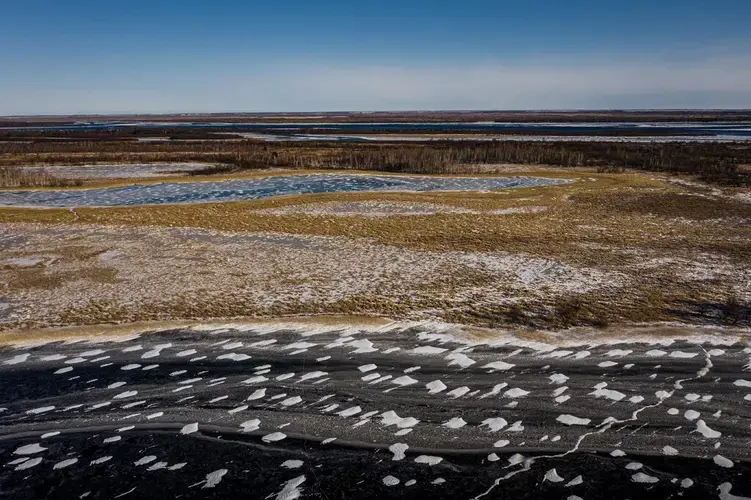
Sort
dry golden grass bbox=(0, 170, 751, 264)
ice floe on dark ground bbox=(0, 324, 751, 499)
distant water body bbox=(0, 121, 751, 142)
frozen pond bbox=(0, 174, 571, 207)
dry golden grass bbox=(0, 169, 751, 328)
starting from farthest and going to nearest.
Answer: distant water body bbox=(0, 121, 751, 142) < frozen pond bbox=(0, 174, 571, 207) < dry golden grass bbox=(0, 170, 751, 264) < dry golden grass bbox=(0, 169, 751, 328) < ice floe on dark ground bbox=(0, 324, 751, 499)

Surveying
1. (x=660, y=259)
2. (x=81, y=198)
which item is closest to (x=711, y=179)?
(x=660, y=259)

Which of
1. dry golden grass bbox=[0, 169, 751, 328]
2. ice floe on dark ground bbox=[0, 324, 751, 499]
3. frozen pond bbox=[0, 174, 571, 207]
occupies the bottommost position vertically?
ice floe on dark ground bbox=[0, 324, 751, 499]

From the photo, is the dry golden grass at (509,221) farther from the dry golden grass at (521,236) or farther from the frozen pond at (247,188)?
the frozen pond at (247,188)

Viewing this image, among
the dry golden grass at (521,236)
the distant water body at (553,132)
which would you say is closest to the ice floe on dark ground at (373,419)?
the dry golden grass at (521,236)

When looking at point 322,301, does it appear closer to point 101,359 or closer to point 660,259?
point 101,359

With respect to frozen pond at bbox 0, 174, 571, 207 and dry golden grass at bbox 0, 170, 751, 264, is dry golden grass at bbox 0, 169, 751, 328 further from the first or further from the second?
frozen pond at bbox 0, 174, 571, 207

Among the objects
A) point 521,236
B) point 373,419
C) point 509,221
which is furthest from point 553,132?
point 373,419

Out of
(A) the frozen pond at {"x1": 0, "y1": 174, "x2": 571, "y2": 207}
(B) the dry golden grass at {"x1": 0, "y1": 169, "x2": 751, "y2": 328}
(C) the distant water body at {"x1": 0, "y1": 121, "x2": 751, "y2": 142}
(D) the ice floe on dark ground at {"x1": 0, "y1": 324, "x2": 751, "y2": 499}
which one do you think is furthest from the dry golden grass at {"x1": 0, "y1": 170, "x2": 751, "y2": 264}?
(C) the distant water body at {"x1": 0, "y1": 121, "x2": 751, "y2": 142}
